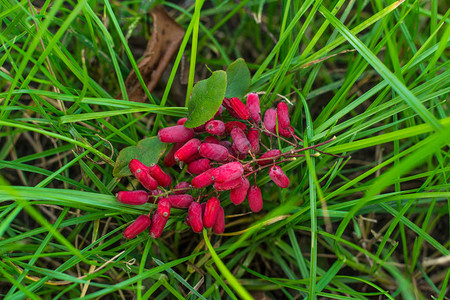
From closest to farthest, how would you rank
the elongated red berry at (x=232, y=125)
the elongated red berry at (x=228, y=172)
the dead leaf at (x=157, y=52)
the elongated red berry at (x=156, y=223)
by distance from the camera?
the elongated red berry at (x=228, y=172) → the elongated red berry at (x=156, y=223) → the elongated red berry at (x=232, y=125) → the dead leaf at (x=157, y=52)

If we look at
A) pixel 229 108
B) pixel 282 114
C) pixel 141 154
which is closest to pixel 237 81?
pixel 229 108

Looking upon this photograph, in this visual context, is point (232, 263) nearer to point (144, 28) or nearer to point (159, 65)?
point (159, 65)

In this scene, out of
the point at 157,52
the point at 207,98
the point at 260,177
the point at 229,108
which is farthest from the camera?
the point at 157,52

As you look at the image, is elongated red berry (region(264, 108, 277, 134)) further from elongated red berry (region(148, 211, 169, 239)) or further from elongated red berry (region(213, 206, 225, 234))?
elongated red berry (region(148, 211, 169, 239))

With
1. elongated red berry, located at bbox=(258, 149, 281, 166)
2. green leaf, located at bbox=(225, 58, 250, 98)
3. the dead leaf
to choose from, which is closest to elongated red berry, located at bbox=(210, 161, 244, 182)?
elongated red berry, located at bbox=(258, 149, 281, 166)

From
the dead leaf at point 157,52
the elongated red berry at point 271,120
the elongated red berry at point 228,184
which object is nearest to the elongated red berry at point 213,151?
the elongated red berry at point 228,184

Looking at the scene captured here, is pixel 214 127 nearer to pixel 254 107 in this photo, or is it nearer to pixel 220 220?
pixel 254 107

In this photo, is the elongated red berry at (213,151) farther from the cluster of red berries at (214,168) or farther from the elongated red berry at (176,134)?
the elongated red berry at (176,134)
